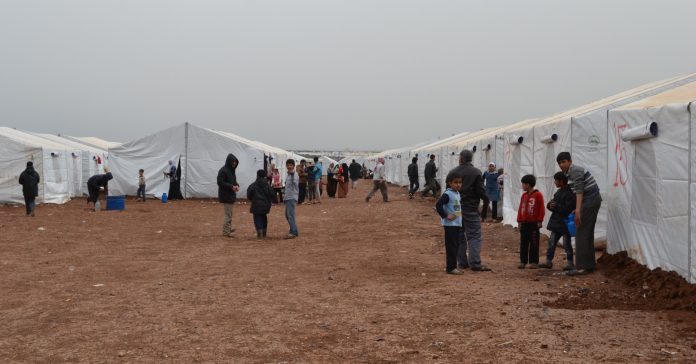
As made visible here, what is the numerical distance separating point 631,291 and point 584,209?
1.40 m

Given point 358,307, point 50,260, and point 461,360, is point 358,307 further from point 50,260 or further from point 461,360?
point 50,260

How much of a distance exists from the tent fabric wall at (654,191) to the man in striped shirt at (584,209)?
0.49 metres

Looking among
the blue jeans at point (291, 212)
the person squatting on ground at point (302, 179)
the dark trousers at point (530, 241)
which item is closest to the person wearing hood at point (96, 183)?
the person squatting on ground at point (302, 179)

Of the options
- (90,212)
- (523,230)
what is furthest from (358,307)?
(90,212)

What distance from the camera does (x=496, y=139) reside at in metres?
17.0

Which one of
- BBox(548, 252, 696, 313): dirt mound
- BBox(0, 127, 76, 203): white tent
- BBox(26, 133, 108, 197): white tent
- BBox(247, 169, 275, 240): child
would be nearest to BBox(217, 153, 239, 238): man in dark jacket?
BBox(247, 169, 275, 240): child

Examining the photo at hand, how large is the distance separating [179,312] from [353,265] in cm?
346

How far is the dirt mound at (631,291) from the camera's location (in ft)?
20.1

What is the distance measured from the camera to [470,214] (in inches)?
344

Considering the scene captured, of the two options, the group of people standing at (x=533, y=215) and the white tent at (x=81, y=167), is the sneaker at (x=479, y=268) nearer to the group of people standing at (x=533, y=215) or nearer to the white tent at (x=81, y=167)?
the group of people standing at (x=533, y=215)

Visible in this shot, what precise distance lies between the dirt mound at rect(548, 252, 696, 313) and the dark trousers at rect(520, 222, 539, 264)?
2.93 ft

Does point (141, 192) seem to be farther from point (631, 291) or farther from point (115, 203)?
point (631, 291)

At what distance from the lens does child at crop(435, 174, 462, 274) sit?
323 inches

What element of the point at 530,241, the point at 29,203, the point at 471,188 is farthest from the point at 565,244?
the point at 29,203
